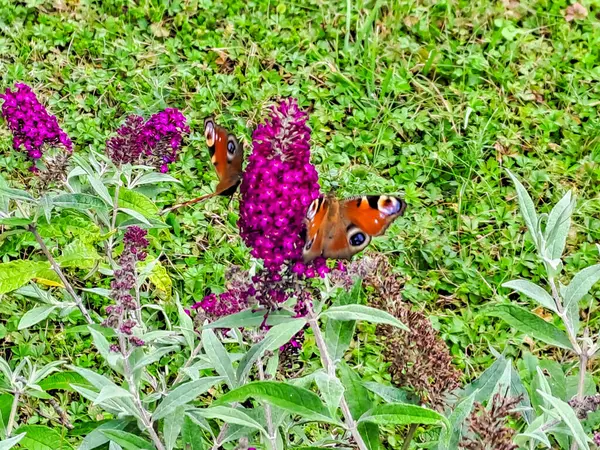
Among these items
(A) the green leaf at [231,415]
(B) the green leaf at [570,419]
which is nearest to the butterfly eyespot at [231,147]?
(A) the green leaf at [231,415]

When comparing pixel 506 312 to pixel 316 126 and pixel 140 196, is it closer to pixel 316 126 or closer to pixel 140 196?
pixel 140 196

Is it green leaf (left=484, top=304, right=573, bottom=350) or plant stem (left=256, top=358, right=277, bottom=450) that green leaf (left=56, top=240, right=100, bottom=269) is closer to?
plant stem (left=256, top=358, right=277, bottom=450)

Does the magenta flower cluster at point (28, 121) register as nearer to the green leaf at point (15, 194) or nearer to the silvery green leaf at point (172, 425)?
the green leaf at point (15, 194)

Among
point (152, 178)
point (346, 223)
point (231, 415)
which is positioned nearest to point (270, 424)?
point (231, 415)

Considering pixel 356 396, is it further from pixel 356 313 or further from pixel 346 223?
pixel 346 223

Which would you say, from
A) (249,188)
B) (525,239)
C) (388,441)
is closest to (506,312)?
(249,188)
